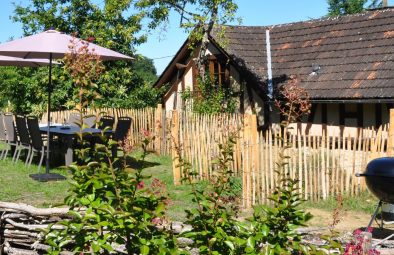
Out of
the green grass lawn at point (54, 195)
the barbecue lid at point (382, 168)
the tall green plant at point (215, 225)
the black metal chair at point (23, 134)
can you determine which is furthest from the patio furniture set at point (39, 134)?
the tall green plant at point (215, 225)

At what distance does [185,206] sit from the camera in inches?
337

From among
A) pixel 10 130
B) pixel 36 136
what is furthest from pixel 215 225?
pixel 10 130

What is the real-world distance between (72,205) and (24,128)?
8.61 meters

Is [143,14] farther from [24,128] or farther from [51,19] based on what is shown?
[51,19]

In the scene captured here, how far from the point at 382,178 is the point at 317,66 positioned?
38.7 feet

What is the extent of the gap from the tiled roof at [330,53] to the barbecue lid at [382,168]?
337 inches

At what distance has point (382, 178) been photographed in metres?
5.82

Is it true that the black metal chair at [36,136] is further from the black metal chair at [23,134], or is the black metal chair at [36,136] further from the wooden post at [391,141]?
the wooden post at [391,141]

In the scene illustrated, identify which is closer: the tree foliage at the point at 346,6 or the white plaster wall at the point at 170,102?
the white plaster wall at the point at 170,102

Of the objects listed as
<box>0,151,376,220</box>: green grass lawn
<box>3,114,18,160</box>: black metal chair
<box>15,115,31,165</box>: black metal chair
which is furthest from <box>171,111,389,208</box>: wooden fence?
<box>3,114,18,160</box>: black metal chair

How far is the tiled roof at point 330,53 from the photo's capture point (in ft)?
50.6

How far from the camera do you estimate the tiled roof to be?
1543cm

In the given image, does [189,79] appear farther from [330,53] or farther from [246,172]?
[246,172]

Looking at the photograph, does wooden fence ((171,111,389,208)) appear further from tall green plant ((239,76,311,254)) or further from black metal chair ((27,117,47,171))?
tall green plant ((239,76,311,254))
